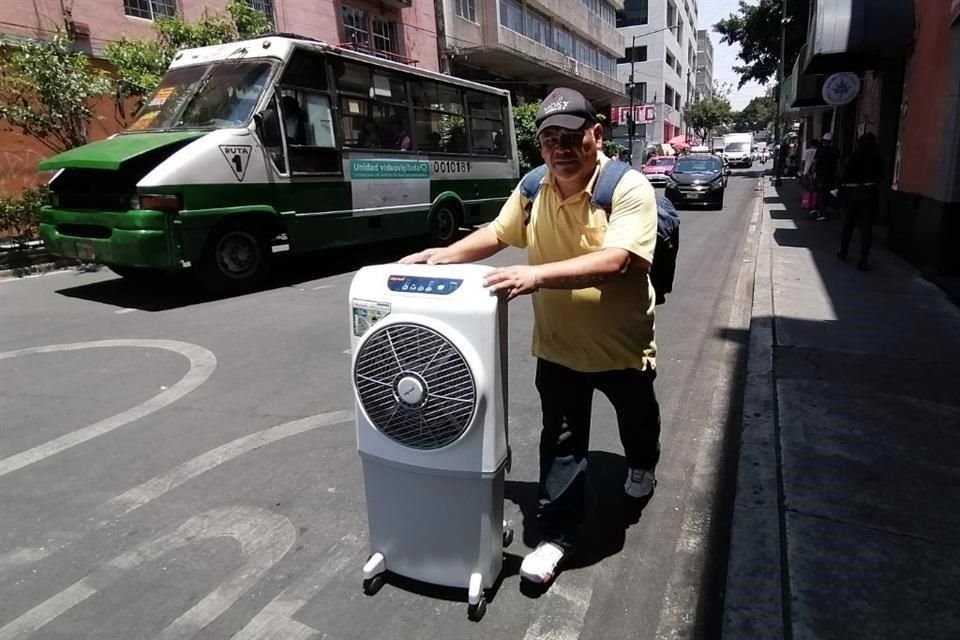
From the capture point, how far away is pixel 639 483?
9.51ft

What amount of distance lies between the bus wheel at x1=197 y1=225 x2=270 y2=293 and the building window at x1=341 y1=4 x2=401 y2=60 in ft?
43.3

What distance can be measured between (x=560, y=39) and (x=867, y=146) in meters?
29.2

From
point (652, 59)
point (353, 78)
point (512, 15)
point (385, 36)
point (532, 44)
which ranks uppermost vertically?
point (652, 59)

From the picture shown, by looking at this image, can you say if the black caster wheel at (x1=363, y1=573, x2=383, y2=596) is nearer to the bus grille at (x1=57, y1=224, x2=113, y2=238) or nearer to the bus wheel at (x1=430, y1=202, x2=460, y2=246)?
the bus grille at (x1=57, y1=224, x2=113, y2=238)

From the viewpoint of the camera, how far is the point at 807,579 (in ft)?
7.66

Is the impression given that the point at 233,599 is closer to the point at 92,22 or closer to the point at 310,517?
the point at 310,517

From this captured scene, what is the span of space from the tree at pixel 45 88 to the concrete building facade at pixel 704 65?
102 m

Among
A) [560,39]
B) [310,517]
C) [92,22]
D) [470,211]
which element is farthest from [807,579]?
[560,39]

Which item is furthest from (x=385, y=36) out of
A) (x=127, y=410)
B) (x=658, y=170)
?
(x=127, y=410)

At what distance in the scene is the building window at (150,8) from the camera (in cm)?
1428

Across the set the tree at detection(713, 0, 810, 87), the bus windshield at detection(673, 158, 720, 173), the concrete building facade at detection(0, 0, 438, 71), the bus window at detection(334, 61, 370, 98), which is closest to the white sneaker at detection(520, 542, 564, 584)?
the bus window at detection(334, 61, 370, 98)

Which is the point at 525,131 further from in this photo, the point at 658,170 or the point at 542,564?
the point at 542,564

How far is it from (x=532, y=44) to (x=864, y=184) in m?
23.7

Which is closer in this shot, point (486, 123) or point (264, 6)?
point (486, 123)
